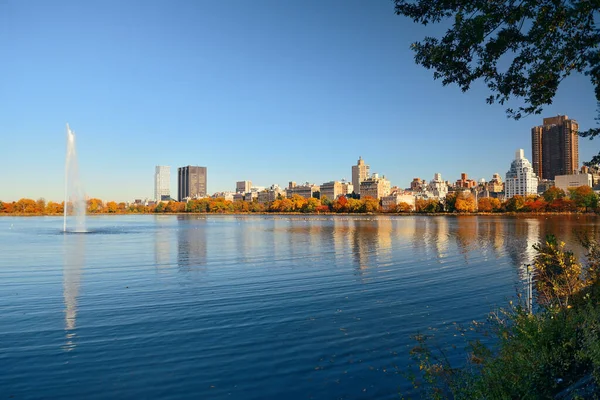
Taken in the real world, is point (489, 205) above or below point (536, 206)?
above

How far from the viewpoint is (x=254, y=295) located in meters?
17.8

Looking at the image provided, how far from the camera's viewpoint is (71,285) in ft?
66.0

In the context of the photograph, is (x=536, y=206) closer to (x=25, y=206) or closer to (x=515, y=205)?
(x=515, y=205)

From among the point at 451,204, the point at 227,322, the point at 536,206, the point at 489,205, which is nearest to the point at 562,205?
the point at 536,206

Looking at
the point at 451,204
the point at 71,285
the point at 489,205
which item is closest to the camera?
the point at 71,285

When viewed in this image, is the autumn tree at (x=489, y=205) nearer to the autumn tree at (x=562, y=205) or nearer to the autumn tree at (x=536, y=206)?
the autumn tree at (x=536, y=206)

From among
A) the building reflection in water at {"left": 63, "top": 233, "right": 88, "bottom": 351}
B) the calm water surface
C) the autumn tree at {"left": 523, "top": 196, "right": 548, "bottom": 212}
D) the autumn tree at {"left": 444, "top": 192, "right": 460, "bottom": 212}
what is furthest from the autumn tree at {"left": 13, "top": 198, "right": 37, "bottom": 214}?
the autumn tree at {"left": 523, "top": 196, "right": 548, "bottom": 212}

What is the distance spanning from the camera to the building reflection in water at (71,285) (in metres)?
12.6

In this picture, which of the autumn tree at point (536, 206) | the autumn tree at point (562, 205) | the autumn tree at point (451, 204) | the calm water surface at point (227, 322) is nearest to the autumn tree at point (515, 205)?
the autumn tree at point (536, 206)

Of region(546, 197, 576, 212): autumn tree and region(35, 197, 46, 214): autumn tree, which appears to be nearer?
region(546, 197, 576, 212): autumn tree

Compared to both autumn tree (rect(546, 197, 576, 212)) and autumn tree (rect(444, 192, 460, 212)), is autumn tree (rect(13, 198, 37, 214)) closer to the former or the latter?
autumn tree (rect(444, 192, 460, 212))

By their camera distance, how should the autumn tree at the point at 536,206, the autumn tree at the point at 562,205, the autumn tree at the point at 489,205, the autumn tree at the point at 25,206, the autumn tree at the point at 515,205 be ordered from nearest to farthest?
the autumn tree at the point at 562,205, the autumn tree at the point at 515,205, the autumn tree at the point at 536,206, the autumn tree at the point at 489,205, the autumn tree at the point at 25,206

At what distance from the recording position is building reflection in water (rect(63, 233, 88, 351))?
41.3ft

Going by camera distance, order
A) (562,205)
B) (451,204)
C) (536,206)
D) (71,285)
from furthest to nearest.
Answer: (451,204), (536,206), (562,205), (71,285)
